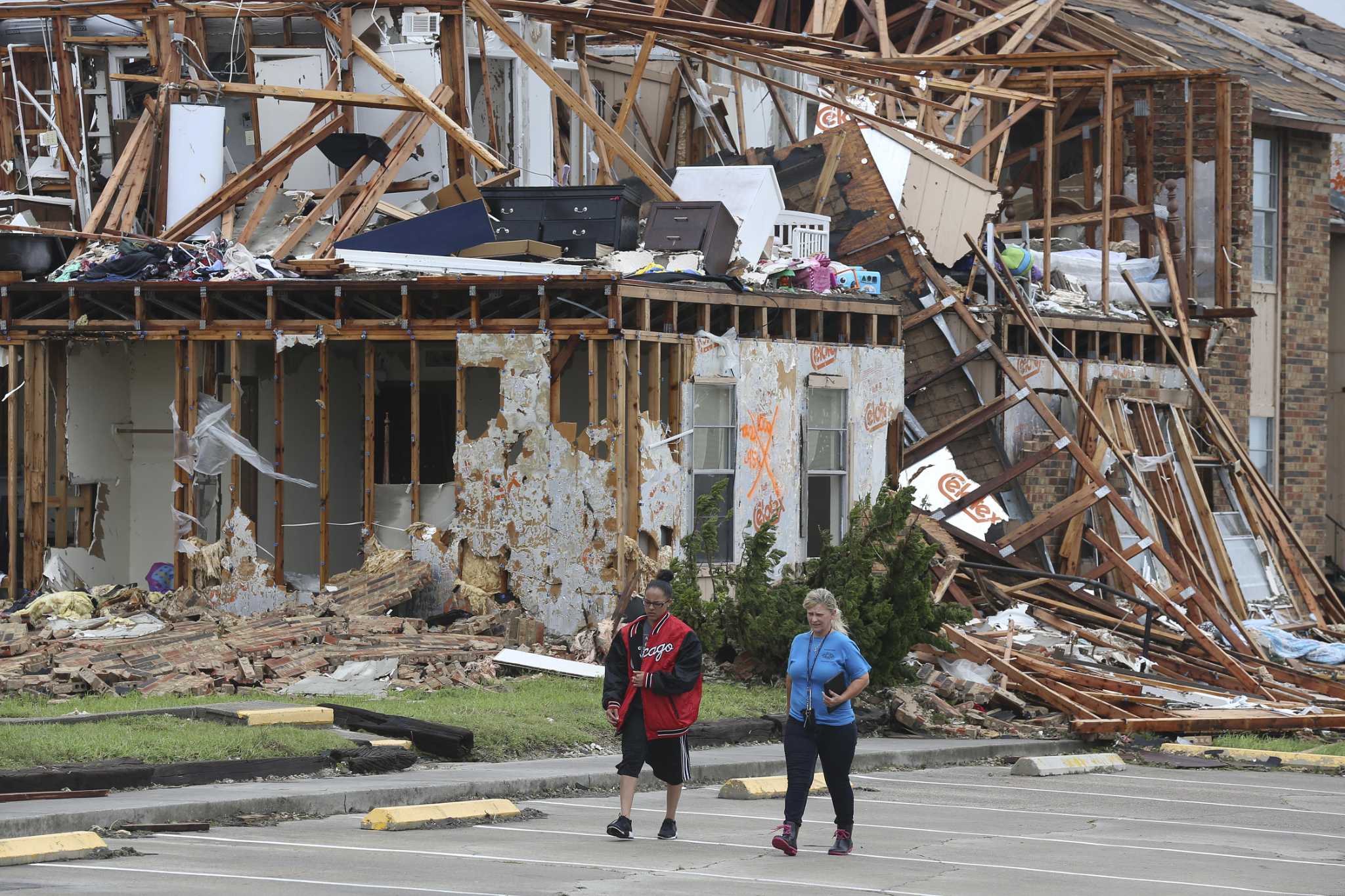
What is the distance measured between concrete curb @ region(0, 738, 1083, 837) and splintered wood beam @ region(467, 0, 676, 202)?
7.05m

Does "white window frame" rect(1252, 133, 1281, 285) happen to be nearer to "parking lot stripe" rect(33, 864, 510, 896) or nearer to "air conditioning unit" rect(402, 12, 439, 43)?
"air conditioning unit" rect(402, 12, 439, 43)

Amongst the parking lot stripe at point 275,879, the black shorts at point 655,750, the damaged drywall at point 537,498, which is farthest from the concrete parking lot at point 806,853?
the damaged drywall at point 537,498

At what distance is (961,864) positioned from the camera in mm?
10227

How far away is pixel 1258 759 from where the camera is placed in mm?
16188

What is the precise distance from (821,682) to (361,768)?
3517mm

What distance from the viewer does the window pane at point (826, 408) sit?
2042cm

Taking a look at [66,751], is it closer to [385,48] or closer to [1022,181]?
[385,48]

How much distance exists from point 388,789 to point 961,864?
3631 mm

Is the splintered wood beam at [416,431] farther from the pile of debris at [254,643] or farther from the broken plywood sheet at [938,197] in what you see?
the broken plywood sheet at [938,197]

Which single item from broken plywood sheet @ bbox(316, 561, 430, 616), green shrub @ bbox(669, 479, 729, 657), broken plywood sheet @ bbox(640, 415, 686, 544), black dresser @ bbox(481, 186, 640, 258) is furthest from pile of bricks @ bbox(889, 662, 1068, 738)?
black dresser @ bbox(481, 186, 640, 258)

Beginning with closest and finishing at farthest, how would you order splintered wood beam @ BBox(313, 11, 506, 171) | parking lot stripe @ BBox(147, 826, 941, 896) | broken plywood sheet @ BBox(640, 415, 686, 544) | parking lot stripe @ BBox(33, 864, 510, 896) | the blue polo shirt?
parking lot stripe @ BBox(33, 864, 510, 896) → parking lot stripe @ BBox(147, 826, 941, 896) → the blue polo shirt → broken plywood sheet @ BBox(640, 415, 686, 544) → splintered wood beam @ BBox(313, 11, 506, 171)

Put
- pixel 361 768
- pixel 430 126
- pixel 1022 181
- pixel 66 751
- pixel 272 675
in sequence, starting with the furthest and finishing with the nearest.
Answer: pixel 1022 181 < pixel 430 126 < pixel 272 675 < pixel 361 768 < pixel 66 751

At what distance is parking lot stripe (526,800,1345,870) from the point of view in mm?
10898

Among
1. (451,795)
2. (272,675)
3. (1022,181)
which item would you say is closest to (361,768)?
(451,795)
